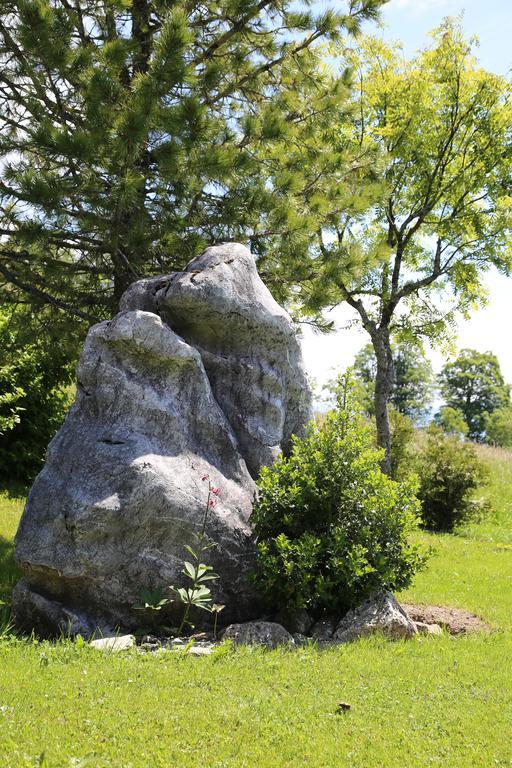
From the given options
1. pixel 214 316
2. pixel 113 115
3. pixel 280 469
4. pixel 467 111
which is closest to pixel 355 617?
pixel 280 469

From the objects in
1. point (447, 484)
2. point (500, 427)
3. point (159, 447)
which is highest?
Result: point (500, 427)

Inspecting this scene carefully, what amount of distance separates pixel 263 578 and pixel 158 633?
3.53 ft

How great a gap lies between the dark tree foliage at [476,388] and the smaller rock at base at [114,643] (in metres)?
52.6

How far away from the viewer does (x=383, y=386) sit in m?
16.5

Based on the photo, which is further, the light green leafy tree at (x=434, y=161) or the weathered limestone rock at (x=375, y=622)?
the light green leafy tree at (x=434, y=161)

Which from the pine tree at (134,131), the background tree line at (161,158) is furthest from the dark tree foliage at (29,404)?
the pine tree at (134,131)

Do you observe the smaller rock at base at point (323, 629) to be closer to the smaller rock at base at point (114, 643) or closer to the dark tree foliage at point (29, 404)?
the smaller rock at base at point (114, 643)

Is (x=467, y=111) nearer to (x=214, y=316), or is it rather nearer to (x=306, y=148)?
(x=306, y=148)

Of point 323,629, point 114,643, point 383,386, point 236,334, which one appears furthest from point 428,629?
point 383,386

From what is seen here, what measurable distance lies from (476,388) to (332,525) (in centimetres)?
5416

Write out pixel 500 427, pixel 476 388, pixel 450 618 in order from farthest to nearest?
pixel 476 388 → pixel 500 427 → pixel 450 618

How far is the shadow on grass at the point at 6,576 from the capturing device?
688 cm

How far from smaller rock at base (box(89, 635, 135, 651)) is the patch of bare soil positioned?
3.36 m

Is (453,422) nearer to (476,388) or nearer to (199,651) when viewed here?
(476,388)
